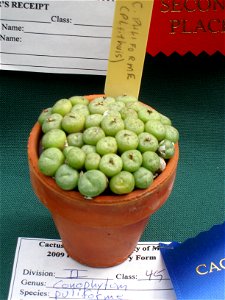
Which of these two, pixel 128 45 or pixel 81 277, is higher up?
pixel 128 45

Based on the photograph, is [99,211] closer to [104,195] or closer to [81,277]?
[104,195]

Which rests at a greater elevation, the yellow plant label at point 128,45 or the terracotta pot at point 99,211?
the yellow plant label at point 128,45

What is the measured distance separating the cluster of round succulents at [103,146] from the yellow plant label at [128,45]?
0.27 feet

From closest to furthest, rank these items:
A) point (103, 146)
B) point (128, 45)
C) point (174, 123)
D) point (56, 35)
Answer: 1. point (103, 146)
2. point (128, 45)
3. point (56, 35)
4. point (174, 123)

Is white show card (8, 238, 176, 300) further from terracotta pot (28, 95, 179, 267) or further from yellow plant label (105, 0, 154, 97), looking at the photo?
yellow plant label (105, 0, 154, 97)

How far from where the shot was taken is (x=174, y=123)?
3.81ft

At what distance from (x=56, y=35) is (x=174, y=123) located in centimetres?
36

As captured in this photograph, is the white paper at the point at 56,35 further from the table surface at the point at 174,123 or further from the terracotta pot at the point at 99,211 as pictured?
the terracotta pot at the point at 99,211

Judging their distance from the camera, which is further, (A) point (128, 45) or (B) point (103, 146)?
(A) point (128, 45)

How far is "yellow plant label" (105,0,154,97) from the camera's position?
2.57ft

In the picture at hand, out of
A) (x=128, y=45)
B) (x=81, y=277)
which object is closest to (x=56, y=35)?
(x=128, y=45)

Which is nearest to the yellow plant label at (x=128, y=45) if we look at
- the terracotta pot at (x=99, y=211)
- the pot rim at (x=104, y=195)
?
the terracotta pot at (x=99, y=211)

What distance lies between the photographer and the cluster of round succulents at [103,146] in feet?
2.25

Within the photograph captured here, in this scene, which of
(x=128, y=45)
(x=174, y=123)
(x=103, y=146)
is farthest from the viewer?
(x=174, y=123)
